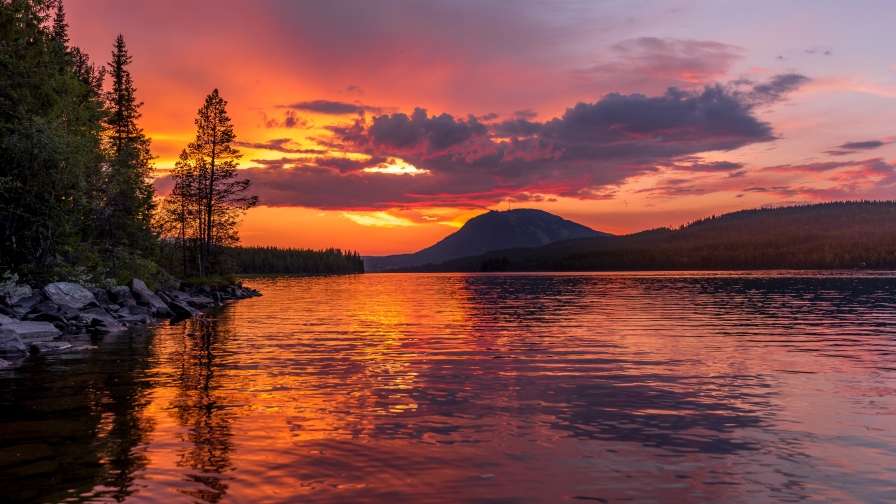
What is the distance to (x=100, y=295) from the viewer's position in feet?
145

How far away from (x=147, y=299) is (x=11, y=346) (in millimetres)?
24308

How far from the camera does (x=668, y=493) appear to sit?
10.2m

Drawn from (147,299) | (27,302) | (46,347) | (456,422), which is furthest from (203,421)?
(147,299)

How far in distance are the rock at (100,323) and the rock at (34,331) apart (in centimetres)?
364

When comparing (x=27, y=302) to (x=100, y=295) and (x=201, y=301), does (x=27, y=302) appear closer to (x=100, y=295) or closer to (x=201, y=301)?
(x=100, y=295)

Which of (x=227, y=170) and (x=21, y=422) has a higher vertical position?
(x=227, y=170)

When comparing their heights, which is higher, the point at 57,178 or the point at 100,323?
the point at 57,178

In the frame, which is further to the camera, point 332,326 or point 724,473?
point 332,326

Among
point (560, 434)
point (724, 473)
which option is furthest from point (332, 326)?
point (724, 473)

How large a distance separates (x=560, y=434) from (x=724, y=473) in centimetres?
372

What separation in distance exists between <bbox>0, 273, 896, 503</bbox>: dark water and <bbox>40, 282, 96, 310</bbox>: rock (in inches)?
449

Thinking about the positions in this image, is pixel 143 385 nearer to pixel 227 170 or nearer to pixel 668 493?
pixel 668 493

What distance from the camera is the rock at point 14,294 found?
35.6 m

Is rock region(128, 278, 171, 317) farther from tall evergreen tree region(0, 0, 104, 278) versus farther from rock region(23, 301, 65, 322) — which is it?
rock region(23, 301, 65, 322)
